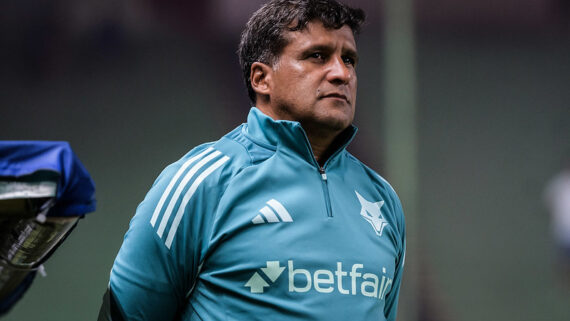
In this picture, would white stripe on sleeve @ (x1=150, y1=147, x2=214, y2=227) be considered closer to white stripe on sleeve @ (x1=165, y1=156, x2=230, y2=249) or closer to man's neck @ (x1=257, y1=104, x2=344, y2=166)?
white stripe on sleeve @ (x1=165, y1=156, x2=230, y2=249)

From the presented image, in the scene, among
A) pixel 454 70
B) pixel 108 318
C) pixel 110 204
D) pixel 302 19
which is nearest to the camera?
pixel 108 318

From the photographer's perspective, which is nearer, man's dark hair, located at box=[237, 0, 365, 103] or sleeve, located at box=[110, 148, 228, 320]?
sleeve, located at box=[110, 148, 228, 320]

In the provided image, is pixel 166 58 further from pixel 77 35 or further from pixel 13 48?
pixel 13 48

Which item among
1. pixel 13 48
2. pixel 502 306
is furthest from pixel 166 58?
pixel 502 306

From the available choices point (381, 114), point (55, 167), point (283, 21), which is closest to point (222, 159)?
point (283, 21)

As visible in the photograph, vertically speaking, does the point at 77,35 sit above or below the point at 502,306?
above

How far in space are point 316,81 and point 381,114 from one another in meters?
1.83

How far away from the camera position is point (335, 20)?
1.30m

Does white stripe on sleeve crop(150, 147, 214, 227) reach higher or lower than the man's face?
lower

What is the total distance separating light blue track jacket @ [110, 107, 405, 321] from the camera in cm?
108

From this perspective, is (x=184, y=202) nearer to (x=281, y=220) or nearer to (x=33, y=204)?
(x=281, y=220)

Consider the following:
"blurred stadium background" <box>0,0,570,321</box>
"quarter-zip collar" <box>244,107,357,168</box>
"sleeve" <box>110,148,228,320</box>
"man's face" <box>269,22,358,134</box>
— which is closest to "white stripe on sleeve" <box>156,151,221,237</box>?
"sleeve" <box>110,148,228,320</box>

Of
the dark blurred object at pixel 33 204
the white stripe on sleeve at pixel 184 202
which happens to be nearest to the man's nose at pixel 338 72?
the white stripe on sleeve at pixel 184 202

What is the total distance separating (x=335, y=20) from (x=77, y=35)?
6.91 feet
